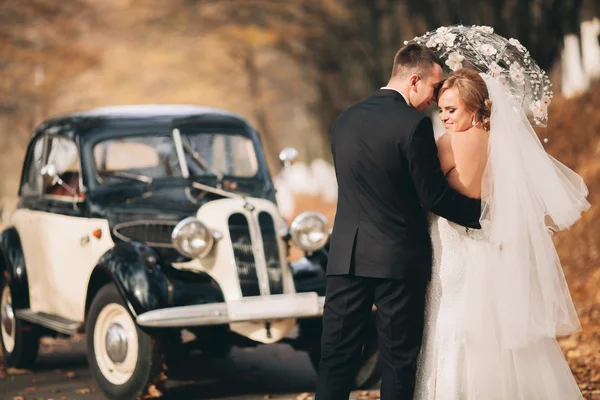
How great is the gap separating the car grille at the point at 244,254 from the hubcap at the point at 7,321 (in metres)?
2.79

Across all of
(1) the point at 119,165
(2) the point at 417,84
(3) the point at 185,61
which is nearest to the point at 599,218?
(1) the point at 119,165

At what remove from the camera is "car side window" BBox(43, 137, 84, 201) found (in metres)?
9.13

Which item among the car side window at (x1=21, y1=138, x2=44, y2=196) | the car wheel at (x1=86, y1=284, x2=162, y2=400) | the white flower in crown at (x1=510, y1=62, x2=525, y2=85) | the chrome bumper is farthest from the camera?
the car side window at (x1=21, y1=138, x2=44, y2=196)

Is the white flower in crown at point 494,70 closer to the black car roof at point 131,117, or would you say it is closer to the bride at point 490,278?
the bride at point 490,278

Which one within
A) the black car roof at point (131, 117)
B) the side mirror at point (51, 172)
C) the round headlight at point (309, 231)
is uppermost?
the black car roof at point (131, 117)

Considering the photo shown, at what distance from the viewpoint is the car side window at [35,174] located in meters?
9.84

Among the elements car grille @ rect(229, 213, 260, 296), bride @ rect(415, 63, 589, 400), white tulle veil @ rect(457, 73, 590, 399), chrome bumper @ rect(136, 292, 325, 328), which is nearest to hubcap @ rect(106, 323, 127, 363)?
chrome bumper @ rect(136, 292, 325, 328)

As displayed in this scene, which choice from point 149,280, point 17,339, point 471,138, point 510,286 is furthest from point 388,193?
point 17,339

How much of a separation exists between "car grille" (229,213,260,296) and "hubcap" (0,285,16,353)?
2790 mm

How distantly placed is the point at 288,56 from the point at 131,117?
21.1 meters

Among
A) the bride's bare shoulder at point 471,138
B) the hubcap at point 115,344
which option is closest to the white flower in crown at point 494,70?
the bride's bare shoulder at point 471,138

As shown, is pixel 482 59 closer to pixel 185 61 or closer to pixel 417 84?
pixel 417 84

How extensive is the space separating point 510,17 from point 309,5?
20.8 feet

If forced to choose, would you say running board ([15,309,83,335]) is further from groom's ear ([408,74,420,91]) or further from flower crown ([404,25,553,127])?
groom's ear ([408,74,420,91])
